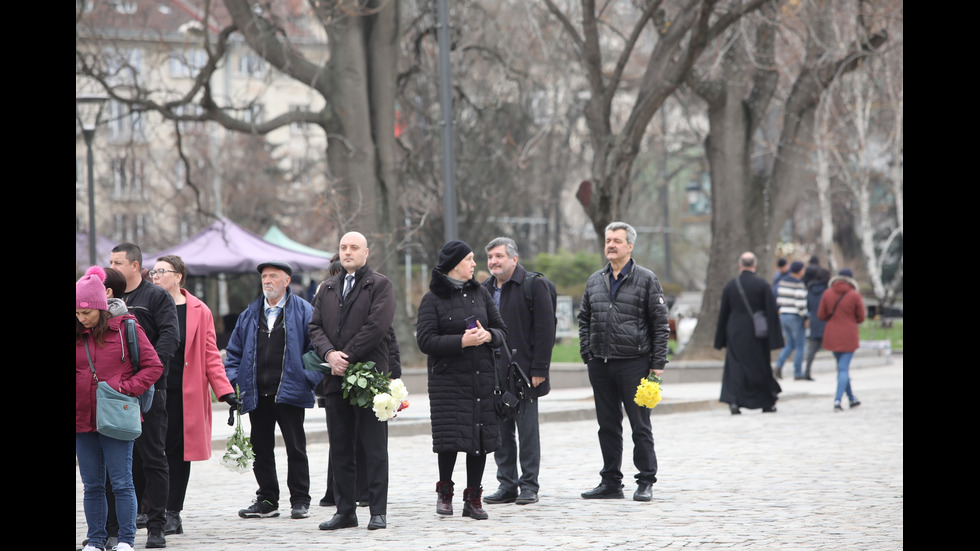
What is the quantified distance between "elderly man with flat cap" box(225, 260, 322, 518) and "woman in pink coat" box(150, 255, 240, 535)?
1.13 feet

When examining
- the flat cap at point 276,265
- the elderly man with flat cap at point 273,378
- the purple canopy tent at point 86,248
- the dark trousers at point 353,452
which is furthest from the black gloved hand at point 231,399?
the purple canopy tent at point 86,248

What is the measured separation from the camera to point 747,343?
1633 cm

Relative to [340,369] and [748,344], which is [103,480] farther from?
[748,344]

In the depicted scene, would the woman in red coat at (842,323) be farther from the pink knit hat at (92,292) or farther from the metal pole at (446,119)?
the pink knit hat at (92,292)

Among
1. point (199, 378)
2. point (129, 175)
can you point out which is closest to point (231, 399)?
point (199, 378)

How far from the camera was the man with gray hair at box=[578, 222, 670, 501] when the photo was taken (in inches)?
382

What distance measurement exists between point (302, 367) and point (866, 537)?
152 inches

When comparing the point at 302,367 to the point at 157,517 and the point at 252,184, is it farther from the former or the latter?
the point at 252,184

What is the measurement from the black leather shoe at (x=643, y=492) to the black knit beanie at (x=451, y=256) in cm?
218

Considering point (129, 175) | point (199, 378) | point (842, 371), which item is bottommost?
point (842, 371)

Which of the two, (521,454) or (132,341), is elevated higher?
(132,341)

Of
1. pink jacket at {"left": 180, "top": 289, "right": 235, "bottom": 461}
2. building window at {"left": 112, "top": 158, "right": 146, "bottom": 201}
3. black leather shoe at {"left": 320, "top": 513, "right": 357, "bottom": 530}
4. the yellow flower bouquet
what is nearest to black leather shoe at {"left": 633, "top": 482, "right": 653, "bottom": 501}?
→ the yellow flower bouquet

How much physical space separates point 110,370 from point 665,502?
4072 mm
